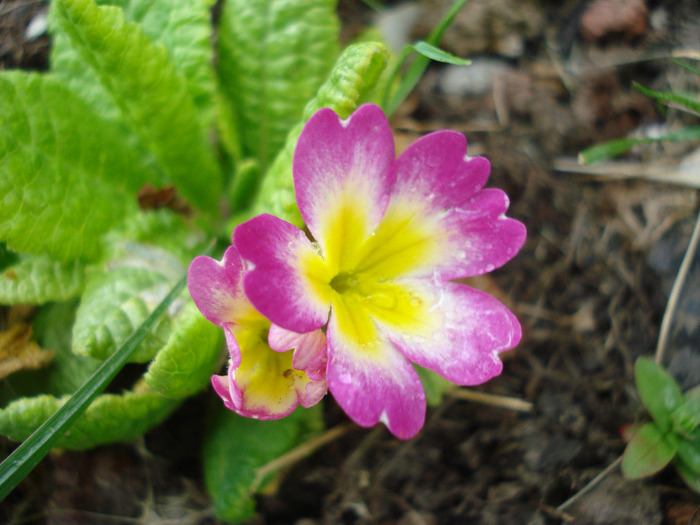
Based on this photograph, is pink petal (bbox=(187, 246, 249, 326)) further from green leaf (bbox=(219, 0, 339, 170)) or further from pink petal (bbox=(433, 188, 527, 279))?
green leaf (bbox=(219, 0, 339, 170))

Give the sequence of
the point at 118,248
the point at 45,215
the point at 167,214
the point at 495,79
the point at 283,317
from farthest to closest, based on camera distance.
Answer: the point at 495,79 → the point at 167,214 → the point at 118,248 → the point at 45,215 → the point at 283,317

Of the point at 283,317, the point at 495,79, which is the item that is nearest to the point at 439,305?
the point at 283,317

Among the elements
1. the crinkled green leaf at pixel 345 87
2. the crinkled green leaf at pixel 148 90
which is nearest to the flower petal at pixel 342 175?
the crinkled green leaf at pixel 345 87

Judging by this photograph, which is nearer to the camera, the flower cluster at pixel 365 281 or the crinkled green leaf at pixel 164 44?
the flower cluster at pixel 365 281

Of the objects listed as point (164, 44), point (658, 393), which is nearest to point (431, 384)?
point (658, 393)

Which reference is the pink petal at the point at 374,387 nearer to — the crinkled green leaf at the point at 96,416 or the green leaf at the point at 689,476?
the crinkled green leaf at the point at 96,416

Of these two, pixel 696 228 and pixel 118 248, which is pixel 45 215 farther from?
pixel 696 228

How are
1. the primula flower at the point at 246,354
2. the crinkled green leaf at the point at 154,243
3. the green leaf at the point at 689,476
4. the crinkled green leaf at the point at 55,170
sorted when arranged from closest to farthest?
the primula flower at the point at 246,354 < the crinkled green leaf at the point at 55,170 < the green leaf at the point at 689,476 < the crinkled green leaf at the point at 154,243
